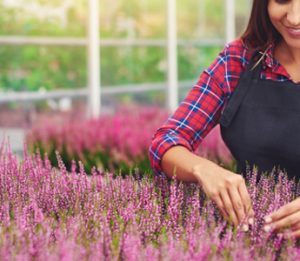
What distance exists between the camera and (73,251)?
1.54 meters

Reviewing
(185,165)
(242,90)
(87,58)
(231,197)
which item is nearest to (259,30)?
(242,90)

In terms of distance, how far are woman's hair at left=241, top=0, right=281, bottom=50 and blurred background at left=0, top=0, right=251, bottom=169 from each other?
13.3 ft

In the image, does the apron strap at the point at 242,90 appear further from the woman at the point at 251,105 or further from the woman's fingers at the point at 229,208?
the woman's fingers at the point at 229,208

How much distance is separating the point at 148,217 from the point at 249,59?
817mm

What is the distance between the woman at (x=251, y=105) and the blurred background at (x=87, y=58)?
4.04 m

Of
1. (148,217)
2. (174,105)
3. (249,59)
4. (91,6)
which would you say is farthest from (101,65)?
(148,217)

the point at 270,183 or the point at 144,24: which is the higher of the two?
the point at 270,183

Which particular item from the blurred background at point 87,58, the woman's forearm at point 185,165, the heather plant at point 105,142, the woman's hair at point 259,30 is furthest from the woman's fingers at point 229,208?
the blurred background at point 87,58

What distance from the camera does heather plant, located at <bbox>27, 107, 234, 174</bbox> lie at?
5.39m

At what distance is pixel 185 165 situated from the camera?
2.16m

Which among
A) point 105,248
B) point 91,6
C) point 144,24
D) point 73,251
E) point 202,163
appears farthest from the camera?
point 144,24

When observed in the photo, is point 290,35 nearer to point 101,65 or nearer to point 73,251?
point 73,251

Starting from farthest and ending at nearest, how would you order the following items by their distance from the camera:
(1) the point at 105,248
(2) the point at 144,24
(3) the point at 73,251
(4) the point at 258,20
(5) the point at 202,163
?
(2) the point at 144,24, (4) the point at 258,20, (5) the point at 202,163, (1) the point at 105,248, (3) the point at 73,251

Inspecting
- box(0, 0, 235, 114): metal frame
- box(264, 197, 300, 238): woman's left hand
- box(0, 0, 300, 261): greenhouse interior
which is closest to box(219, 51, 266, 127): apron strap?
box(0, 0, 300, 261): greenhouse interior
